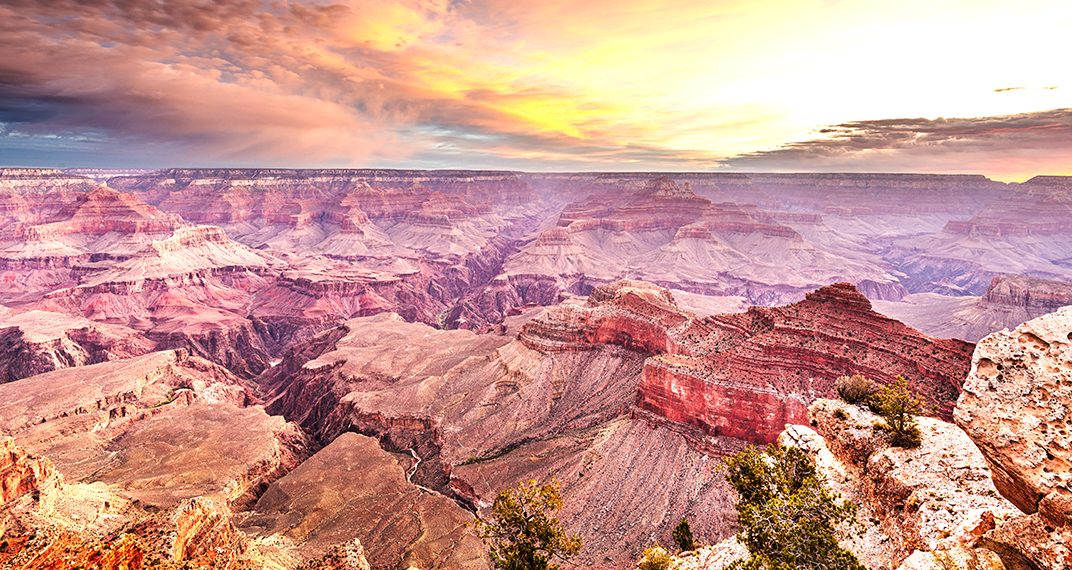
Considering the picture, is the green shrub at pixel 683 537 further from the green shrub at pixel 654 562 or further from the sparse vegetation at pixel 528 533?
the sparse vegetation at pixel 528 533

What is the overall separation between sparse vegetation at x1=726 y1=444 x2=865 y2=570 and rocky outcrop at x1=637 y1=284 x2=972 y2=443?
22481 mm

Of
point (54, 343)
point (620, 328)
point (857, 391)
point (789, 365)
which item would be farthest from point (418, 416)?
point (54, 343)

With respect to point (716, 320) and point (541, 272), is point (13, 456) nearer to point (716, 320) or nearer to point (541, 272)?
point (716, 320)

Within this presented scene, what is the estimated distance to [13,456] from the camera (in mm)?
35375

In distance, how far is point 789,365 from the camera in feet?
140

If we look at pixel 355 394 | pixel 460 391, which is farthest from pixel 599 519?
pixel 355 394

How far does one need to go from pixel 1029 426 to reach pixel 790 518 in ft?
27.7

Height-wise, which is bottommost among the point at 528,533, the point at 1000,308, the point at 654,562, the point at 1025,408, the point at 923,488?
the point at 1000,308

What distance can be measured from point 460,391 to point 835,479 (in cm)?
5763

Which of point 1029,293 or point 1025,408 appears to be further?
point 1029,293

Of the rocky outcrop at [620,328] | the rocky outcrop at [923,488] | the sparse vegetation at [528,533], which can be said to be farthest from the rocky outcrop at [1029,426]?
the rocky outcrop at [620,328]

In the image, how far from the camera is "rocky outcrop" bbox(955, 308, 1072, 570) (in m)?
10.5

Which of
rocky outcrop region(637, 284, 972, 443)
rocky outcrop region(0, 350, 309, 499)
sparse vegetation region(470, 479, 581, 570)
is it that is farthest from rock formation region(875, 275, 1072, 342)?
rocky outcrop region(0, 350, 309, 499)

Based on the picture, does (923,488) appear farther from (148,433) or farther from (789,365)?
(148,433)
